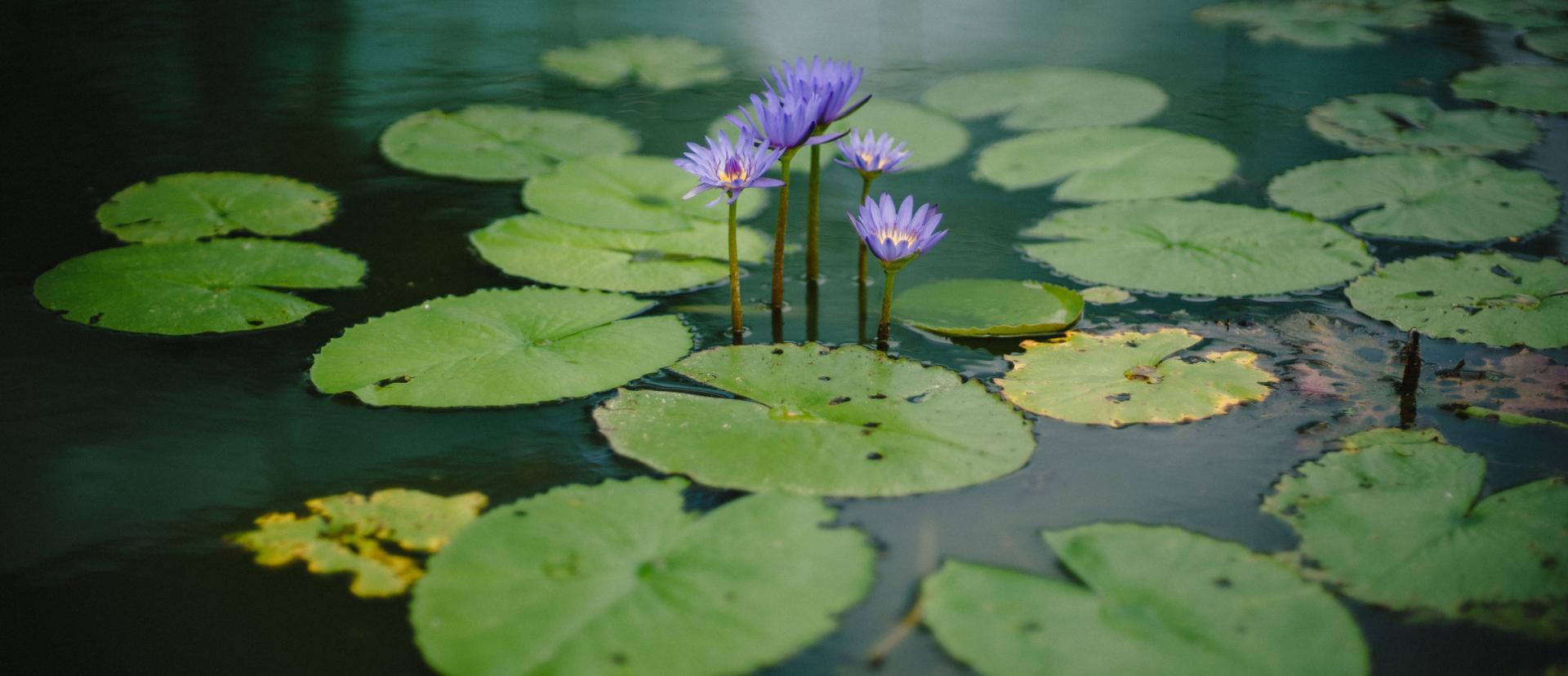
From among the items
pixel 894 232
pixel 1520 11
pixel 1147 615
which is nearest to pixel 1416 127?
pixel 1520 11

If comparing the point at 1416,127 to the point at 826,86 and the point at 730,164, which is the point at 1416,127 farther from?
the point at 730,164

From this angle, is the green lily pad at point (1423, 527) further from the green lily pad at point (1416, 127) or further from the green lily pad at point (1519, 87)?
the green lily pad at point (1519, 87)

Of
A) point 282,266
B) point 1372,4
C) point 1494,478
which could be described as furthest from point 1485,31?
point 282,266

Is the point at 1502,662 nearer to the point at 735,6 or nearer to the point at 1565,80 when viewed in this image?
the point at 1565,80

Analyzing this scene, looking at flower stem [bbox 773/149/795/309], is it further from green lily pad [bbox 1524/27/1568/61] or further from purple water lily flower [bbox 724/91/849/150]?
green lily pad [bbox 1524/27/1568/61]

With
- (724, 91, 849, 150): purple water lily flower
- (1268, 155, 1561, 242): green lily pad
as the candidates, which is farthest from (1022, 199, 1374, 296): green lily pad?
(724, 91, 849, 150): purple water lily flower

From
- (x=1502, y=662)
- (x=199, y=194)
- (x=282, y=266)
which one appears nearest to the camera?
(x=1502, y=662)
